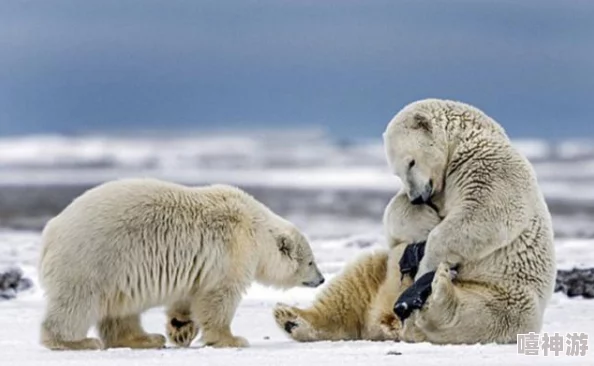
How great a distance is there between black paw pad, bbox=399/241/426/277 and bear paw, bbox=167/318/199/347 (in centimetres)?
132

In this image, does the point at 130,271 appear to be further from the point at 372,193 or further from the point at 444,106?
the point at 372,193

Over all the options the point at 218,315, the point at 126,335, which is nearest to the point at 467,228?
the point at 218,315

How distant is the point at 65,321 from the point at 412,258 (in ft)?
6.54

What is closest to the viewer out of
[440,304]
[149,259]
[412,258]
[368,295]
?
[440,304]

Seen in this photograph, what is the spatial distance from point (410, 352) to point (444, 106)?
5.26ft

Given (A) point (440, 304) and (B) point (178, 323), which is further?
(B) point (178, 323)

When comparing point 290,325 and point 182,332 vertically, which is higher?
point 290,325

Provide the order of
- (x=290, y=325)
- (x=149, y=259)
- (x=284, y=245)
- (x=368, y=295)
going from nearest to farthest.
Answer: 1. (x=149, y=259)
2. (x=290, y=325)
3. (x=368, y=295)
4. (x=284, y=245)

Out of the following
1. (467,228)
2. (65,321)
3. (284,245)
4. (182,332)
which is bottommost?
(182,332)

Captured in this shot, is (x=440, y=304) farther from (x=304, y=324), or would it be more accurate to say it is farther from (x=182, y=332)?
(x=182, y=332)

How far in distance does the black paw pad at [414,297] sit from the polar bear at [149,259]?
37.8 inches

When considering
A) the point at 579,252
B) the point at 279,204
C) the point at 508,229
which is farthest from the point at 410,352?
the point at 279,204

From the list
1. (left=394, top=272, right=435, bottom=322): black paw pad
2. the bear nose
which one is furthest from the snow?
the bear nose

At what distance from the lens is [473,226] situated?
8.07 m
